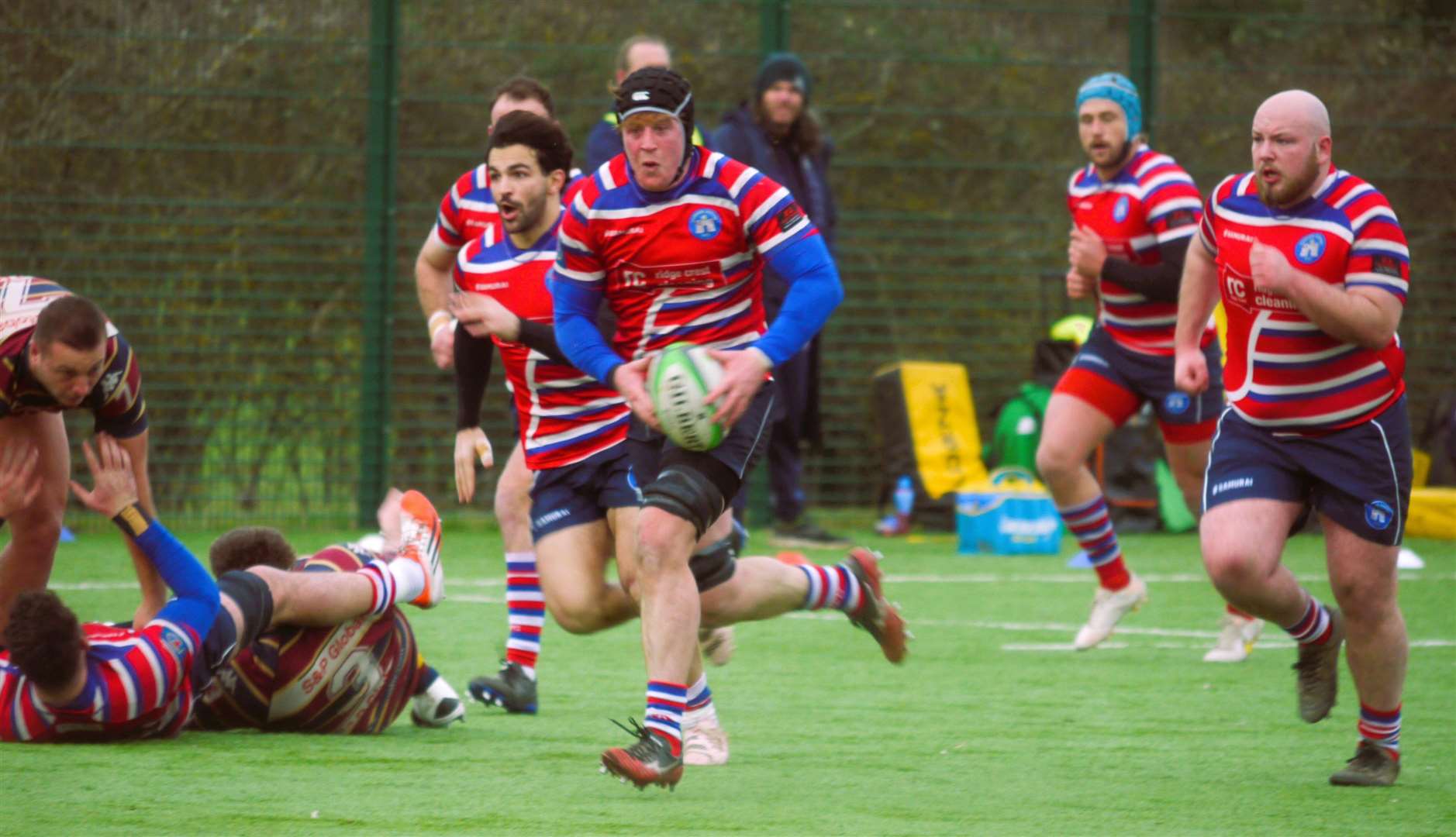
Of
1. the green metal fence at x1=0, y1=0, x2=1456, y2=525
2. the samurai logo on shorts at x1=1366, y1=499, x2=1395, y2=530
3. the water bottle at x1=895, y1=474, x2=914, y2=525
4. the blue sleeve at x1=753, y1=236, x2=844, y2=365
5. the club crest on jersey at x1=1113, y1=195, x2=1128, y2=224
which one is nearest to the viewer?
the samurai logo on shorts at x1=1366, y1=499, x2=1395, y2=530

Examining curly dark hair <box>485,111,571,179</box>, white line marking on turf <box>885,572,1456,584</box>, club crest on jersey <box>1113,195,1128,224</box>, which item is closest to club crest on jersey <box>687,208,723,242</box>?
curly dark hair <box>485,111,571,179</box>

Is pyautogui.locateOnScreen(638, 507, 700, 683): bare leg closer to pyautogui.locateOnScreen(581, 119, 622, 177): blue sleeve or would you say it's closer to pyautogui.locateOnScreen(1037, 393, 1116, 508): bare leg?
pyautogui.locateOnScreen(1037, 393, 1116, 508): bare leg

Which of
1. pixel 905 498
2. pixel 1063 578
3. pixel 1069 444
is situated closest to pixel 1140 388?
pixel 1069 444

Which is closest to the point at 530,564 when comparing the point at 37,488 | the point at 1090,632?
the point at 37,488

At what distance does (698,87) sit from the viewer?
13391mm

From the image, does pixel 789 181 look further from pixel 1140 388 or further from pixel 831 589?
pixel 831 589

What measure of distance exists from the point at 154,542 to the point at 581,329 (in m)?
1.35

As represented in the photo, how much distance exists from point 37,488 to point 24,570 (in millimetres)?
362

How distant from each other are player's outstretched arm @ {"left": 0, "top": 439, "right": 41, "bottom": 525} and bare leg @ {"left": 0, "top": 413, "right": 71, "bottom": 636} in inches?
1.7

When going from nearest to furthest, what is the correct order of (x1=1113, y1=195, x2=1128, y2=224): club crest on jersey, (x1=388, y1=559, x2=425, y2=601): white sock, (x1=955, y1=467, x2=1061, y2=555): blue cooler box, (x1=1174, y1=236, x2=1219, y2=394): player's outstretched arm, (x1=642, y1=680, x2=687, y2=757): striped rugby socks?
1. (x1=642, y1=680, x2=687, y2=757): striped rugby socks
2. (x1=1174, y1=236, x2=1219, y2=394): player's outstretched arm
3. (x1=388, y1=559, x2=425, y2=601): white sock
4. (x1=1113, y1=195, x2=1128, y2=224): club crest on jersey
5. (x1=955, y1=467, x2=1061, y2=555): blue cooler box

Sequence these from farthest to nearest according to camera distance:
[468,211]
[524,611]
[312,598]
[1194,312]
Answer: [468,211] → [524,611] → [1194,312] → [312,598]

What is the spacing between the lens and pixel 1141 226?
26.7 feet

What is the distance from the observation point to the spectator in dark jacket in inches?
456

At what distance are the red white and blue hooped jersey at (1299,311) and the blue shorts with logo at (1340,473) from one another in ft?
0.14
